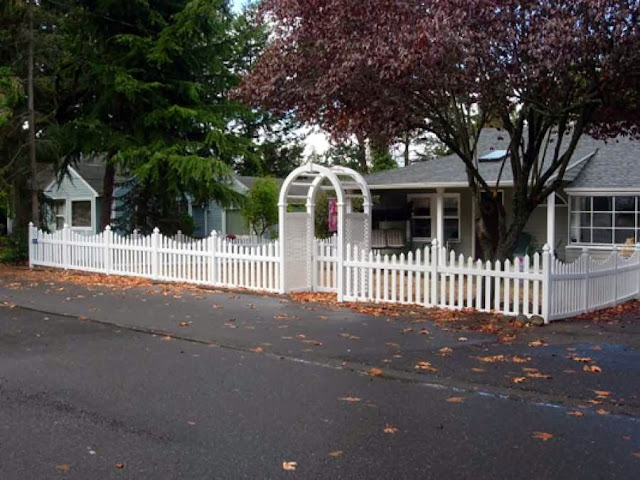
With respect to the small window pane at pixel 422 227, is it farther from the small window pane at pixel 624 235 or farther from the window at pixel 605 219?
the small window pane at pixel 624 235

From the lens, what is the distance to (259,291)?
13.6 meters

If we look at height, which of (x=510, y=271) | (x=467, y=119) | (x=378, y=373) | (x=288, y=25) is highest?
(x=288, y=25)

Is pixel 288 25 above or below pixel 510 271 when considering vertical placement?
above

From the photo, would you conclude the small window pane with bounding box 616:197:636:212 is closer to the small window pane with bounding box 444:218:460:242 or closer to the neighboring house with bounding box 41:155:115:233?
the small window pane with bounding box 444:218:460:242

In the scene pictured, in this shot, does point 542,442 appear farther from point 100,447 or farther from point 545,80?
point 545,80

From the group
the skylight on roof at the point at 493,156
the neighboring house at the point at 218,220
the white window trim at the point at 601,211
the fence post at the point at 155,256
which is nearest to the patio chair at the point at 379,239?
the skylight on roof at the point at 493,156

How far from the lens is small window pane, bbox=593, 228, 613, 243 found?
710 inches

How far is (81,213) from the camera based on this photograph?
98.8ft

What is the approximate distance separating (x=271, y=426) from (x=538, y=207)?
15194 mm

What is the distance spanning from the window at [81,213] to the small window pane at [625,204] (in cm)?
2138

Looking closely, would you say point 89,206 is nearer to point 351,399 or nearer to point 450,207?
point 450,207

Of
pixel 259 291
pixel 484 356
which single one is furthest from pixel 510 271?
pixel 259 291

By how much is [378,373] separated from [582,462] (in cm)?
287

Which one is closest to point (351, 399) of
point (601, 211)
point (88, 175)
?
point (601, 211)
